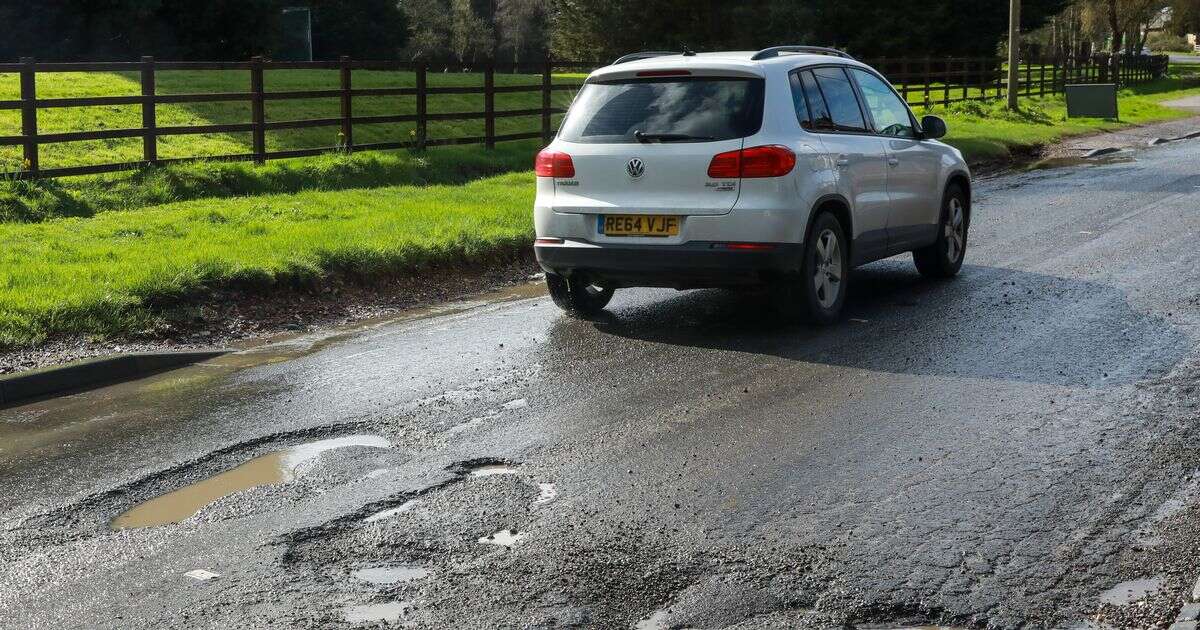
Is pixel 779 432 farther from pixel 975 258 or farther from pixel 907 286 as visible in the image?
pixel 975 258

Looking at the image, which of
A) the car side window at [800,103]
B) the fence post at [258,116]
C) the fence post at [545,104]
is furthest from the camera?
the fence post at [545,104]

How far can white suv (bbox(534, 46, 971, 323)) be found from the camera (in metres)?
8.69

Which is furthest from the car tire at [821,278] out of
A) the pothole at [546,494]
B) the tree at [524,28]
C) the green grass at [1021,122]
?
the tree at [524,28]

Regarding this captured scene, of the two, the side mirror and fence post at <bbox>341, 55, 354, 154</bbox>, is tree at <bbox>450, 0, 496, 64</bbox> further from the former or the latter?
the side mirror

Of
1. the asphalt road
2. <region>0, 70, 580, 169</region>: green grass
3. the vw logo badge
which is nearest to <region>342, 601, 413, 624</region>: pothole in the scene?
the asphalt road

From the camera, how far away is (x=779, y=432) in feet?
21.3

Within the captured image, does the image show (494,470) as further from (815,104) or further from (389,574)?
(815,104)

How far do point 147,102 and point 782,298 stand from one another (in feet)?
32.5

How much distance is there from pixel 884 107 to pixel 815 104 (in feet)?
4.09

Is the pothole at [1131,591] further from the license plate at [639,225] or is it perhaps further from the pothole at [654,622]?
the license plate at [639,225]

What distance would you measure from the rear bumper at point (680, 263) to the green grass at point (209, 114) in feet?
29.3

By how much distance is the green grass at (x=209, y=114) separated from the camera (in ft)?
69.9

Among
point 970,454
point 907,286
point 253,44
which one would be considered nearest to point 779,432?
point 970,454

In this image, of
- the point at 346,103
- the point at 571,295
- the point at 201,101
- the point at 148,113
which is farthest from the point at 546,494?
the point at 346,103
